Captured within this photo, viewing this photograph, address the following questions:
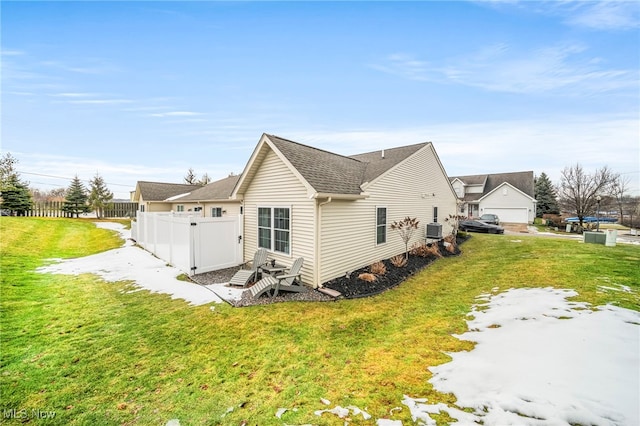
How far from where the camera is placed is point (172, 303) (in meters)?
6.88

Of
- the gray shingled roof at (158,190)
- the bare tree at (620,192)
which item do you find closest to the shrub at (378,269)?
the gray shingled roof at (158,190)

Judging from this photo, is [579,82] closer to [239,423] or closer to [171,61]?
[239,423]

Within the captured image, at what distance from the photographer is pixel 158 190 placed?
2716 centimetres

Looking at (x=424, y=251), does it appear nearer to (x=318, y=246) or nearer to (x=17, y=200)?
(x=318, y=246)

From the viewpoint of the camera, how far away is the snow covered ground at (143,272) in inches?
298

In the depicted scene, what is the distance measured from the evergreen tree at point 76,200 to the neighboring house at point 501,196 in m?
49.9

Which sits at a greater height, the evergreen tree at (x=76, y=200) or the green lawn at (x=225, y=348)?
the evergreen tree at (x=76, y=200)

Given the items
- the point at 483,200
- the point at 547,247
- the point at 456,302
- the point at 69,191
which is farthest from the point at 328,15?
the point at 69,191

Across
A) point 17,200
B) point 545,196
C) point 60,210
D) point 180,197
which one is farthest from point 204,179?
point 545,196

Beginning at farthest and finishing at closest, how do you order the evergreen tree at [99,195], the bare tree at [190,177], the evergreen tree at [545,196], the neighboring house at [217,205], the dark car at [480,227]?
1. the bare tree at [190,177]
2. the evergreen tree at [545,196]
3. the evergreen tree at [99,195]
4. the dark car at [480,227]
5. the neighboring house at [217,205]

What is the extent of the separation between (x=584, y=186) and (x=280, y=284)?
34.5 meters

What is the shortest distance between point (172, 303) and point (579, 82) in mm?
19787

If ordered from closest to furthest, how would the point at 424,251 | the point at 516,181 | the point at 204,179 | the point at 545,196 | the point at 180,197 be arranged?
1. the point at 424,251
2. the point at 180,197
3. the point at 516,181
4. the point at 545,196
5. the point at 204,179

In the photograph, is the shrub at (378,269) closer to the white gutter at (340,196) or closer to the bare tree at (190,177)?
the white gutter at (340,196)
